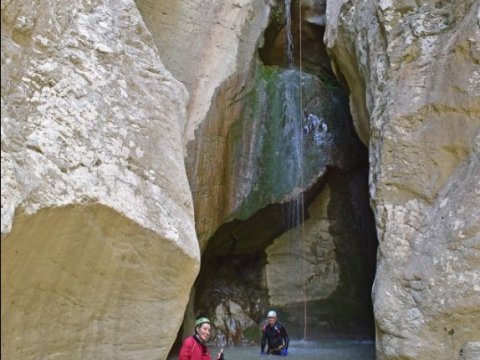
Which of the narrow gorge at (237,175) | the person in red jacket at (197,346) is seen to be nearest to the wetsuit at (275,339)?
the narrow gorge at (237,175)

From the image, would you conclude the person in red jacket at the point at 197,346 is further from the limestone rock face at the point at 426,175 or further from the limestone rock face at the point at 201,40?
the limestone rock face at the point at 201,40

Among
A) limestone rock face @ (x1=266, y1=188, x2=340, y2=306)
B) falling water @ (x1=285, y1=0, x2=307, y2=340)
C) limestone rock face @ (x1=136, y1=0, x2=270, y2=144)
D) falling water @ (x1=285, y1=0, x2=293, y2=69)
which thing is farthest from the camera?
falling water @ (x1=285, y1=0, x2=293, y2=69)

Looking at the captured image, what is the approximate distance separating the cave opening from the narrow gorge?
0.15ft

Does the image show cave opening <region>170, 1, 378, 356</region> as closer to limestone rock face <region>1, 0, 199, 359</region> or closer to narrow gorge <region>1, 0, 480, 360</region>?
narrow gorge <region>1, 0, 480, 360</region>

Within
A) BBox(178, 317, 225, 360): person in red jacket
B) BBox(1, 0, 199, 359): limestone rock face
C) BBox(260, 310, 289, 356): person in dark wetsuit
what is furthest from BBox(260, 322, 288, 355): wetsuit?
BBox(1, 0, 199, 359): limestone rock face

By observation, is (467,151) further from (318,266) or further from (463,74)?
(318,266)

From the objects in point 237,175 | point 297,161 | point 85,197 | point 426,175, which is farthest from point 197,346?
point 297,161

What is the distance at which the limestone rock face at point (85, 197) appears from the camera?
362 cm

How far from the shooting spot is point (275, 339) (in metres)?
10.2

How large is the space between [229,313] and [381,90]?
6.40 m

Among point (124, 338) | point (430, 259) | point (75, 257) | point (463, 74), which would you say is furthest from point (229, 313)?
point (75, 257)

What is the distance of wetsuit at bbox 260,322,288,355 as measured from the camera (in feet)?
33.4

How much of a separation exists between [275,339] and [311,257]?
136 inches

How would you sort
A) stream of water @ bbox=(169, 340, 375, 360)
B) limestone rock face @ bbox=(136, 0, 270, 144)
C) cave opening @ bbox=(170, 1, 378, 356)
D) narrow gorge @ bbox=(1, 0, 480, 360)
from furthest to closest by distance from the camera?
cave opening @ bbox=(170, 1, 378, 356), limestone rock face @ bbox=(136, 0, 270, 144), stream of water @ bbox=(169, 340, 375, 360), narrow gorge @ bbox=(1, 0, 480, 360)
